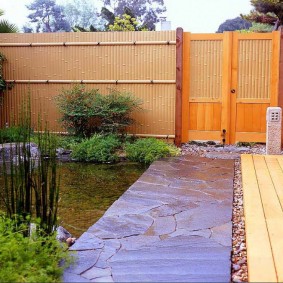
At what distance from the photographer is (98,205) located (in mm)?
4668

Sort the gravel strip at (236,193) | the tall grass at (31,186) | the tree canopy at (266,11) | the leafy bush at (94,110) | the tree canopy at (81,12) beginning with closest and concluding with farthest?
the gravel strip at (236,193) → the tall grass at (31,186) → the leafy bush at (94,110) → the tree canopy at (266,11) → the tree canopy at (81,12)

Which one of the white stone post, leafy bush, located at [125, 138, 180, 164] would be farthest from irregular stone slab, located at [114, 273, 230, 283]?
the white stone post

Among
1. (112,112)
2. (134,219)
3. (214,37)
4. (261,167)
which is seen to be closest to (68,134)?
(112,112)

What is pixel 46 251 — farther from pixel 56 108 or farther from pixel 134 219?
pixel 56 108

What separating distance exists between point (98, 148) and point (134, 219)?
350 centimetres

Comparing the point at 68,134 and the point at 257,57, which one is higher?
the point at 257,57

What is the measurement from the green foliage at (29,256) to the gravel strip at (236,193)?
0.94m

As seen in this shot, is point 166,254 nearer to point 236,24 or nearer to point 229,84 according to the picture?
point 229,84

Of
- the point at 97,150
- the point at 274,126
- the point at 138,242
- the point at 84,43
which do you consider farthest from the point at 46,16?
the point at 138,242

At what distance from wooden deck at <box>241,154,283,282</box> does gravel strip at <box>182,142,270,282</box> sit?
0.05 m

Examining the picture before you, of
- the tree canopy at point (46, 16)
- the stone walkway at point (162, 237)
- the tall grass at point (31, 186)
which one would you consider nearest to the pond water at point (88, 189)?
the stone walkway at point (162, 237)

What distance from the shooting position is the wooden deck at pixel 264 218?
8.80ft

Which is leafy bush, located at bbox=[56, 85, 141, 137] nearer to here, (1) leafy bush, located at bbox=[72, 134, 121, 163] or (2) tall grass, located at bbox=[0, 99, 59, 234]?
(1) leafy bush, located at bbox=[72, 134, 121, 163]

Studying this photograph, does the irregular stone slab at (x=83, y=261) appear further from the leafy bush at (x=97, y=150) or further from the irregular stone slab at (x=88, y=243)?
the leafy bush at (x=97, y=150)
